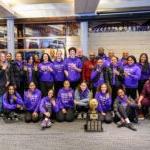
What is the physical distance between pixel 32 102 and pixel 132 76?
2.44 metres

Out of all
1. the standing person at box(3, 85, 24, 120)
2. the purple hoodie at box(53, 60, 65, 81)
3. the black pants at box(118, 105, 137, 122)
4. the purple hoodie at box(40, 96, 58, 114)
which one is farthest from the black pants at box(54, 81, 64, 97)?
the black pants at box(118, 105, 137, 122)

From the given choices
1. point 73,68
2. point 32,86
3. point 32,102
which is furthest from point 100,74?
point 32,102

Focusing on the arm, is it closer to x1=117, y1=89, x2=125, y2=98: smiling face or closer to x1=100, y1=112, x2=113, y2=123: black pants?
x1=100, y1=112, x2=113, y2=123: black pants

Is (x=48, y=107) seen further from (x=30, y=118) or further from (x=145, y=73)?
(x=145, y=73)

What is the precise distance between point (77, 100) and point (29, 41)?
6.04 meters

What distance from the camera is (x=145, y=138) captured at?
594cm

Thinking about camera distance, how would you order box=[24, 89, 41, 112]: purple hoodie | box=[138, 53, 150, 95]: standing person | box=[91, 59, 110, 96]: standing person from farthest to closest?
box=[138, 53, 150, 95]: standing person
box=[91, 59, 110, 96]: standing person
box=[24, 89, 41, 112]: purple hoodie

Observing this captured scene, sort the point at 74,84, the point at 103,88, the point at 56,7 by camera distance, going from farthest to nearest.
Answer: the point at 56,7 → the point at 74,84 → the point at 103,88

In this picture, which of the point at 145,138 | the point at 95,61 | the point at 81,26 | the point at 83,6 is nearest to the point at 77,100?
the point at 95,61

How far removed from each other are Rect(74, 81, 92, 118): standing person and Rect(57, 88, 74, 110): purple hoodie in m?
0.13

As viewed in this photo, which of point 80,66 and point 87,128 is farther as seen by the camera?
point 80,66

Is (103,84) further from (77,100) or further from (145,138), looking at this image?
(145,138)

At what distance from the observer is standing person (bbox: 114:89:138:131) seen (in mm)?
6812

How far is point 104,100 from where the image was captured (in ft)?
23.5
